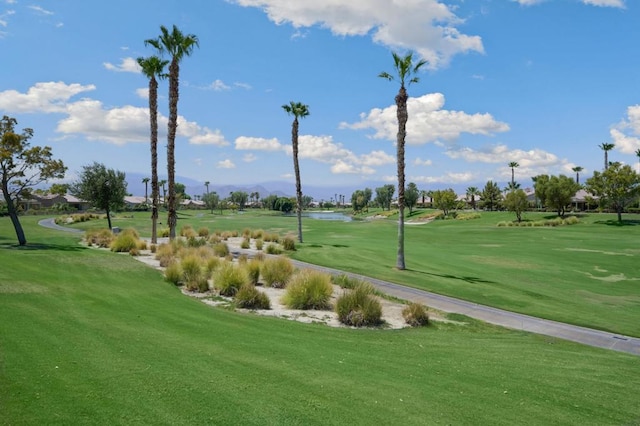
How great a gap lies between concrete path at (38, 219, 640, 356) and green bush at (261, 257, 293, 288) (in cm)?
426

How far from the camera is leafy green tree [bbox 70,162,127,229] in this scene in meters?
45.9

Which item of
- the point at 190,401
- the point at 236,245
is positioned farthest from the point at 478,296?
the point at 236,245

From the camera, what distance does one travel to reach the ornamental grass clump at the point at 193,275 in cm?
1724

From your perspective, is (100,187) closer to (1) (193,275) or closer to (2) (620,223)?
(1) (193,275)

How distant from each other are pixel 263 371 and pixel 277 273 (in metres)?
12.4

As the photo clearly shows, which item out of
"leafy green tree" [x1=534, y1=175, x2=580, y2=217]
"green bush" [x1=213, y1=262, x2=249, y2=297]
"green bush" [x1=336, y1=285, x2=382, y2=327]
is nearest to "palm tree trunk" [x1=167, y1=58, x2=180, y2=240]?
"green bush" [x1=213, y1=262, x2=249, y2=297]

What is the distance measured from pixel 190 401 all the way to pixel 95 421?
1214mm

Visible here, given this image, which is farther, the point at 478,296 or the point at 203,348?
the point at 478,296

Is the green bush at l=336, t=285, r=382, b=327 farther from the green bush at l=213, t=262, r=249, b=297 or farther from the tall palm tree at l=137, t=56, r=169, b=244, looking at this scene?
the tall palm tree at l=137, t=56, r=169, b=244

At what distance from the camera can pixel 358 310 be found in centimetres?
1407

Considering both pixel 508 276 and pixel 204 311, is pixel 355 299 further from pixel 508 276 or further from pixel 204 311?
pixel 508 276

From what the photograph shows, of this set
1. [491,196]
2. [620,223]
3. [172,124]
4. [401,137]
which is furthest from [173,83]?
[491,196]

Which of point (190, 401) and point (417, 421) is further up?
point (190, 401)

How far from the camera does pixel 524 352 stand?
11008mm
